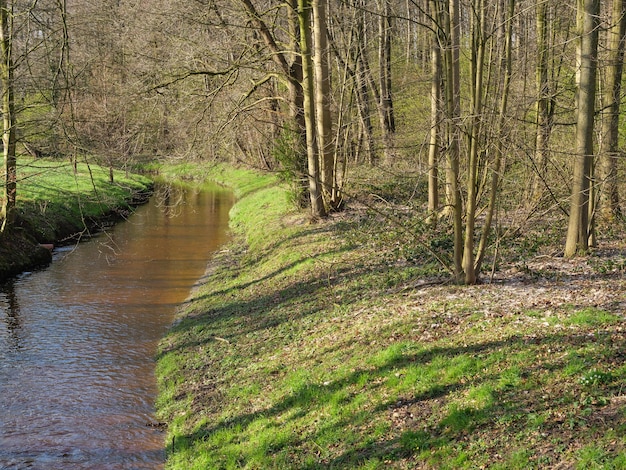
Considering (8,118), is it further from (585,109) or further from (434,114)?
(585,109)

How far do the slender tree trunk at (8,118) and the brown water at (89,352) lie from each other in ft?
7.86

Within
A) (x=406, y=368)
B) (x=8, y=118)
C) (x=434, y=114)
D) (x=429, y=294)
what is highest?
(x=8, y=118)

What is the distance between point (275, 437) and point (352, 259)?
6689 mm

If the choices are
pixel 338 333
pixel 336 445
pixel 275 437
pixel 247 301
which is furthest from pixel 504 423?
pixel 247 301

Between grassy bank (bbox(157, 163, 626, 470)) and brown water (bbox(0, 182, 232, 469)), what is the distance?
65 centimetres

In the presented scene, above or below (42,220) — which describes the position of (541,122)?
above

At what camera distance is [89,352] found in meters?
13.2

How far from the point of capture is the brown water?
373 inches

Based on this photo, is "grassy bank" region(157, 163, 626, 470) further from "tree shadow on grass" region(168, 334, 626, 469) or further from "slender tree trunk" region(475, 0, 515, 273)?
"slender tree trunk" region(475, 0, 515, 273)

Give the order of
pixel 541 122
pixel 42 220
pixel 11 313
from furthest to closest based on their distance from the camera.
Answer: pixel 42 220 → pixel 11 313 → pixel 541 122

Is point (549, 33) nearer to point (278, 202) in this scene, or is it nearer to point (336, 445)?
point (278, 202)

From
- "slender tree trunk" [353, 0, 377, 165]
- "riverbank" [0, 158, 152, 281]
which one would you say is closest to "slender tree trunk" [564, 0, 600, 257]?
"slender tree trunk" [353, 0, 377, 165]

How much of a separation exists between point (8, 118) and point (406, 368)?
13.2 meters

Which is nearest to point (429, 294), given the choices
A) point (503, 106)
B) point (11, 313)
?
point (503, 106)
